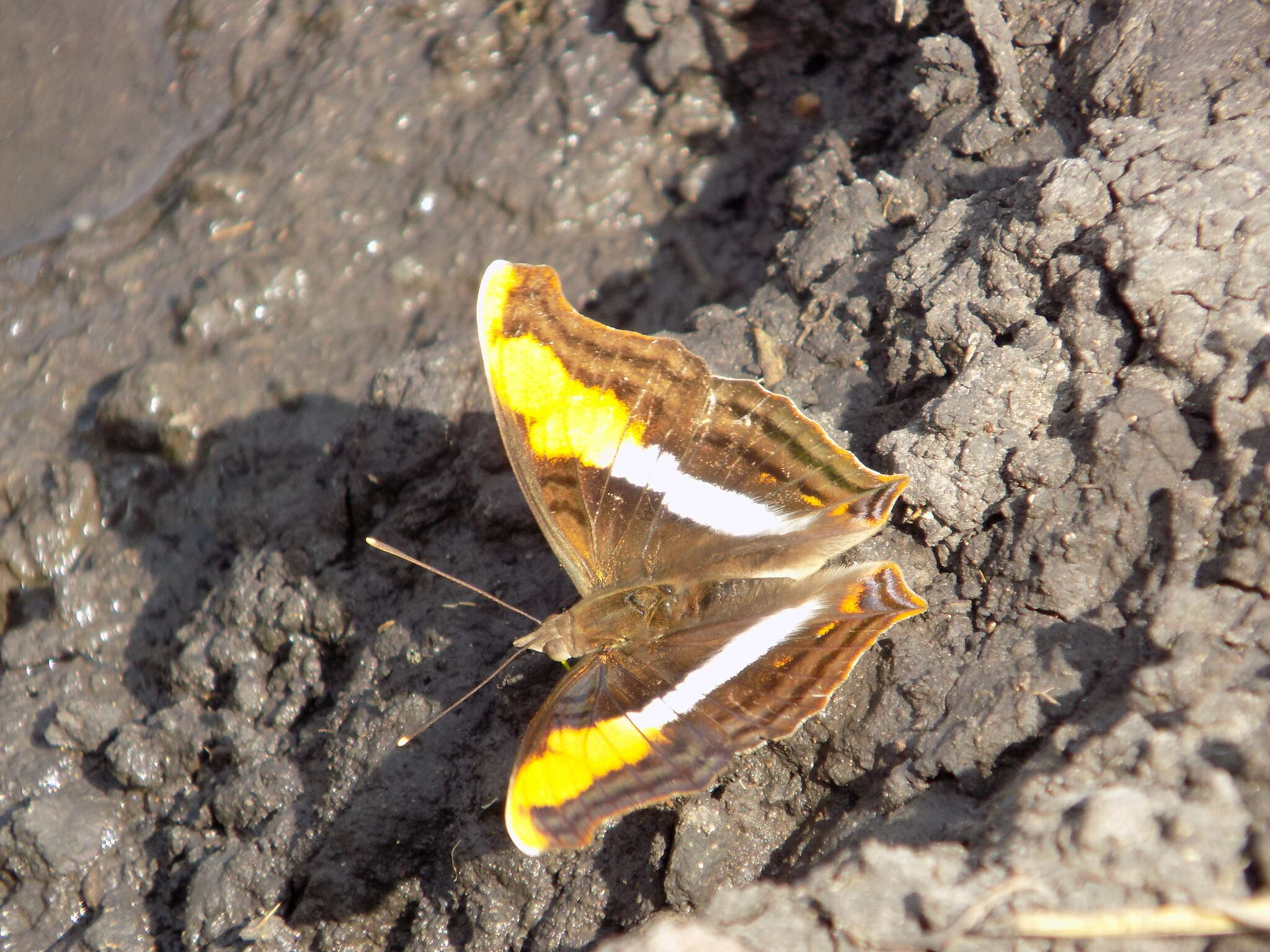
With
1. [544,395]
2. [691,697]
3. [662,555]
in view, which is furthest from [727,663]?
[544,395]

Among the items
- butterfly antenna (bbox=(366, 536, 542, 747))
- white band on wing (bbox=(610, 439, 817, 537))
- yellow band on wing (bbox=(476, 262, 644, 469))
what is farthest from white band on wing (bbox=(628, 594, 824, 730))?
yellow band on wing (bbox=(476, 262, 644, 469))

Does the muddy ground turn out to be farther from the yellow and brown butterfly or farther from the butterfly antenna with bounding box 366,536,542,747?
the yellow and brown butterfly

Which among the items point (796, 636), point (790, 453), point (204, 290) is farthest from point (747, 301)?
point (204, 290)

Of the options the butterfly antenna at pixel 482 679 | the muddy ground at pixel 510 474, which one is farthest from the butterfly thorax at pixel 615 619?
the muddy ground at pixel 510 474

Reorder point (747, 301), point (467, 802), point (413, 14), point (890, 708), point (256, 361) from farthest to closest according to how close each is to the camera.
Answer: point (413, 14), point (256, 361), point (747, 301), point (467, 802), point (890, 708)

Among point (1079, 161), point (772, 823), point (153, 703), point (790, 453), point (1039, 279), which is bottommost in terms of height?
point (153, 703)

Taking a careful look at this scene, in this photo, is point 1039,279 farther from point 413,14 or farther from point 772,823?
point 413,14
